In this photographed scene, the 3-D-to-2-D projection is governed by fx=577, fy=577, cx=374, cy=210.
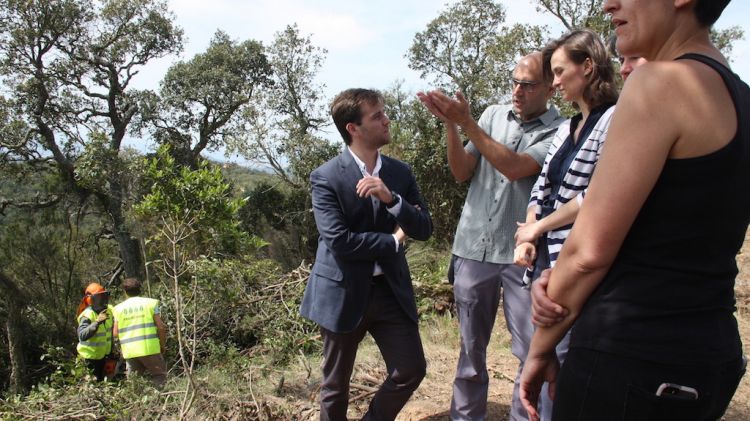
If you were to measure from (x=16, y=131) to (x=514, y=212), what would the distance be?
18.2 meters

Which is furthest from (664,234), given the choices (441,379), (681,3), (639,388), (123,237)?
(123,237)

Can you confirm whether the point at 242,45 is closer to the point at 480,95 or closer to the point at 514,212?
the point at 480,95

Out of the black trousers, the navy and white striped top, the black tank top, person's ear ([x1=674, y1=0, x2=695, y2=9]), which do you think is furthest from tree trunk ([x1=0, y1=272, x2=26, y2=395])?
person's ear ([x1=674, y1=0, x2=695, y2=9])

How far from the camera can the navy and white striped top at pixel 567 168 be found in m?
2.22

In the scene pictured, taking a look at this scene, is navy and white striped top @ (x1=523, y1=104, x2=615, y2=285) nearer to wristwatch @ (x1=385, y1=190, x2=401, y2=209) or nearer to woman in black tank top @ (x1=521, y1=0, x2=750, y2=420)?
wristwatch @ (x1=385, y1=190, x2=401, y2=209)

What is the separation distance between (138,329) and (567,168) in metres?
5.48

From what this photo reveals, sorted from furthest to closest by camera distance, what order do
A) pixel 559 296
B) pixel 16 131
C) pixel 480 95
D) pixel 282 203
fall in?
1. pixel 282 203
2. pixel 16 131
3. pixel 480 95
4. pixel 559 296

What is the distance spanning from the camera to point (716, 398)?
52.9 inches

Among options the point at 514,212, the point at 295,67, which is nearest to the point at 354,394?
the point at 514,212

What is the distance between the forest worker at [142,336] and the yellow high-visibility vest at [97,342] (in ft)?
2.34

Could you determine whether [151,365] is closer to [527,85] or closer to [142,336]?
[142,336]

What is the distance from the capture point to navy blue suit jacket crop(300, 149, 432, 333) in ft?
9.74

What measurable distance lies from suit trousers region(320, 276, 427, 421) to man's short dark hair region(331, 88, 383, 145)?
88cm

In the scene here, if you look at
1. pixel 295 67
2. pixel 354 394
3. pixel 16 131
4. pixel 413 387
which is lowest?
pixel 354 394
